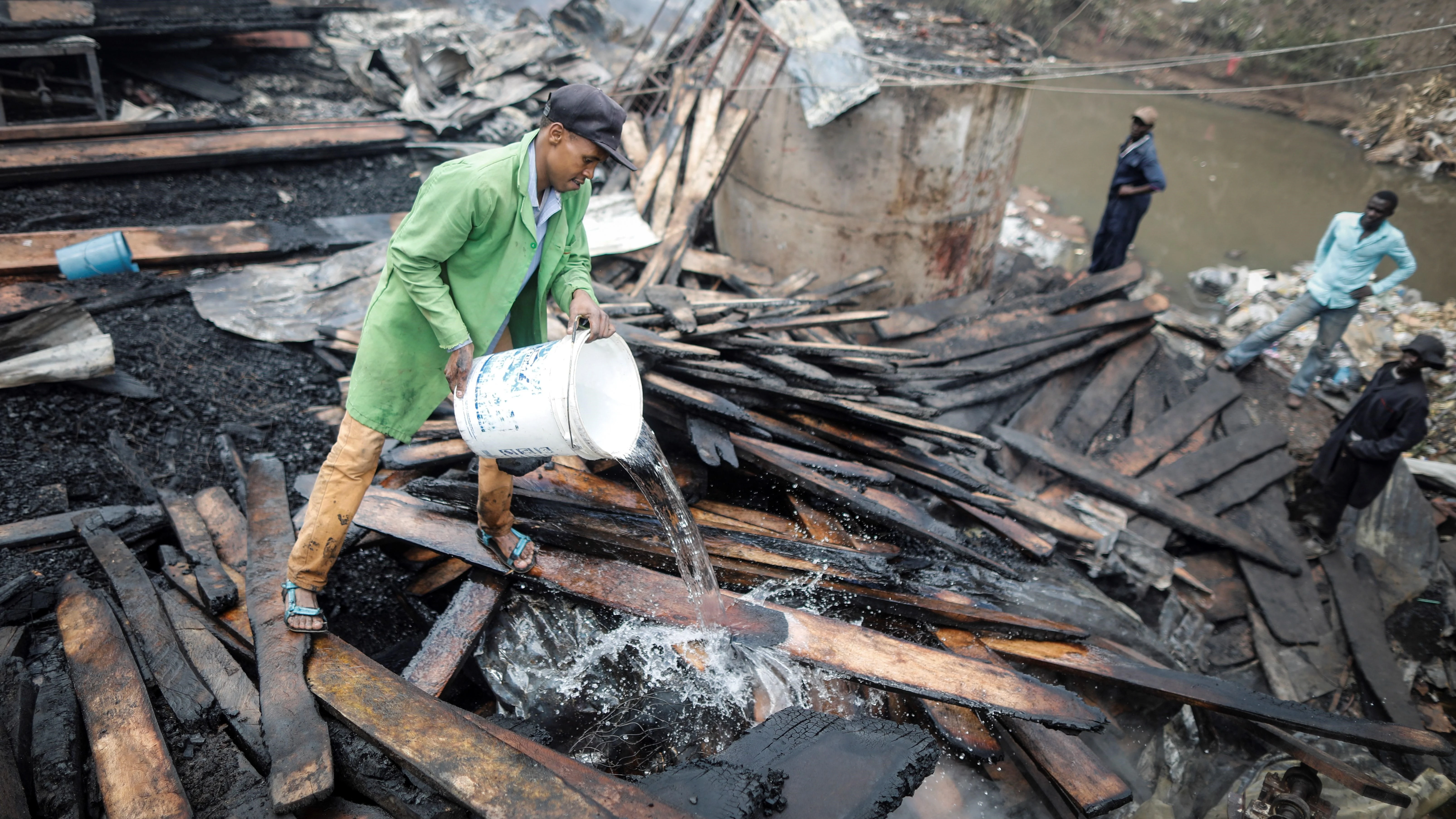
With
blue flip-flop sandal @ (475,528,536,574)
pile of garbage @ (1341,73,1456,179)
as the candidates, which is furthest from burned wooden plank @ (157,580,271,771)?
pile of garbage @ (1341,73,1456,179)

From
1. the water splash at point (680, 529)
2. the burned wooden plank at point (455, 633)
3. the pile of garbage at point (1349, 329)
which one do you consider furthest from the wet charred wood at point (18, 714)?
the pile of garbage at point (1349, 329)

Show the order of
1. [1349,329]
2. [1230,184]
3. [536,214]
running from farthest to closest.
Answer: [1230,184]
[1349,329]
[536,214]

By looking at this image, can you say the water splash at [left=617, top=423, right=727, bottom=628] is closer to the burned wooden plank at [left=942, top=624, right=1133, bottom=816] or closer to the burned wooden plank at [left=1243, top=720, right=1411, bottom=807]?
the burned wooden plank at [left=942, top=624, right=1133, bottom=816]

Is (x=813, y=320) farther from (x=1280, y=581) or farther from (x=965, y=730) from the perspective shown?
(x=1280, y=581)

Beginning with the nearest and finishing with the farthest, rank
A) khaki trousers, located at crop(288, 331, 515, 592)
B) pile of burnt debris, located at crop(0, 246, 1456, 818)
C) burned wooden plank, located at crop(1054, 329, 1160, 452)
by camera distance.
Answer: pile of burnt debris, located at crop(0, 246, 1456, 818) < khaki trousers, located at crop(288, 331, 515, 592) < burned wooden plank, located at crop(1054, 329, 1160, 452)

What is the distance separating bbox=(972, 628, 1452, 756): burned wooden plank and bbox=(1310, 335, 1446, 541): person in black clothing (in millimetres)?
2420

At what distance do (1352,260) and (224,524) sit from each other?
8.09m

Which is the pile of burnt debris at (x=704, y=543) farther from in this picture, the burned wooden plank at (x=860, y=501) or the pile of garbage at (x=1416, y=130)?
the pile of garbage at (x=1416, y=130)

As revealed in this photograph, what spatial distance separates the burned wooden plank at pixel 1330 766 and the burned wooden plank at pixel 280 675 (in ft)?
12.7

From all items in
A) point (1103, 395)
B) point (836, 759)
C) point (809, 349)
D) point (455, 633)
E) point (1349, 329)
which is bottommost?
point (455, 633)

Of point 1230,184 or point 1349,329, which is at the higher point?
point 1230,184

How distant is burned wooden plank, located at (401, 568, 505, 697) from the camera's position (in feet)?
9.07

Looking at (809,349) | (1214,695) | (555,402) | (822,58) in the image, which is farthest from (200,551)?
(822,58)

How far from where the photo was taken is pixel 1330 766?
127 inches
